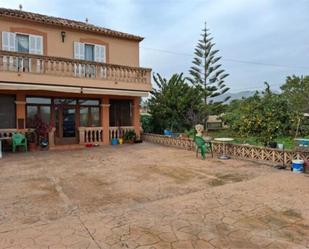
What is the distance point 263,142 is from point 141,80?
7240 mm

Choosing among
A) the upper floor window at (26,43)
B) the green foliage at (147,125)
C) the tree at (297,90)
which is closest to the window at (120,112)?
the green foliage at (147,125)

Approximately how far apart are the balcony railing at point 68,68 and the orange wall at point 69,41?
1733 mm

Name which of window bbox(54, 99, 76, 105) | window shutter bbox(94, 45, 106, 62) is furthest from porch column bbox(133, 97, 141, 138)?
window bbox(54, 99, 76, 105)

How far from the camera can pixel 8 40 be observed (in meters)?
12.3

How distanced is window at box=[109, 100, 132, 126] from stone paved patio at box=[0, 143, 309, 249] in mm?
7185

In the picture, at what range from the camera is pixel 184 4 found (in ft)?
46.3

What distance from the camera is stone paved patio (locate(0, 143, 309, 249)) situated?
370cm

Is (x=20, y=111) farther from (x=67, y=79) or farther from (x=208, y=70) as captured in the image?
(x=208, y=70)

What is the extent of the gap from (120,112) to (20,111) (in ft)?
18.2

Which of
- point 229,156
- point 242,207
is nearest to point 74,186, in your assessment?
point 242,207

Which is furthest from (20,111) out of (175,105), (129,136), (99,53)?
(175,105)

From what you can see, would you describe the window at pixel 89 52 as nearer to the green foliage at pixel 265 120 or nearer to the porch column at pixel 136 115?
the porch column at pixel 136 115

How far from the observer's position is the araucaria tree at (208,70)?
81.4 feet

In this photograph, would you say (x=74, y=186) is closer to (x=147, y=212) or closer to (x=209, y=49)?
(x=147, y=212)
